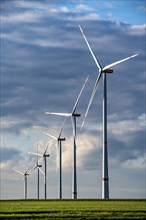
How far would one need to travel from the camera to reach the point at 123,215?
47.8m

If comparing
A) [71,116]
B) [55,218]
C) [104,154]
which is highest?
[71,116]

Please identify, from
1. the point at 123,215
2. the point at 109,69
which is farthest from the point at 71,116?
the point at 123,215

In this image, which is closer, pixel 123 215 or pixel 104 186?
pixel 123 215

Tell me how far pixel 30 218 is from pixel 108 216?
19.5ft

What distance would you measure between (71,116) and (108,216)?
172 feet

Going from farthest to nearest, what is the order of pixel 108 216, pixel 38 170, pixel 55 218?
pixel 38 170 < pixel 108 216 < pixel 55 218

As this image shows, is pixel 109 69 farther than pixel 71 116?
No

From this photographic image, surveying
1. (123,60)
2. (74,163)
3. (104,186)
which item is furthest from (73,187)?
(123,60)

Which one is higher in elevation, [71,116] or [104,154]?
[71,116]

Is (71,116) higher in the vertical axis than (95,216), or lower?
higher

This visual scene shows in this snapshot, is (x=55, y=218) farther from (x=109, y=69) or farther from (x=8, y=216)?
(x=109, y=69)

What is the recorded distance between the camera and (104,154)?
247ft

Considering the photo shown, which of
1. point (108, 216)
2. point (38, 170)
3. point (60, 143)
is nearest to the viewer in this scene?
point (108, 216)

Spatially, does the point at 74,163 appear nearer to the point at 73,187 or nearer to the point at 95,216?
the point at 73,187
